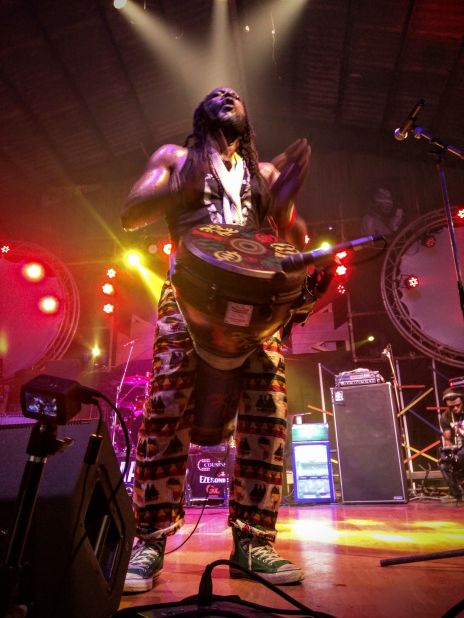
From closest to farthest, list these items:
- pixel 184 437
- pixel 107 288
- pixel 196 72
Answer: pixel 184 437
pixel 196 72
pixel 107 288

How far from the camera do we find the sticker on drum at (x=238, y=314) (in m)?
1.36

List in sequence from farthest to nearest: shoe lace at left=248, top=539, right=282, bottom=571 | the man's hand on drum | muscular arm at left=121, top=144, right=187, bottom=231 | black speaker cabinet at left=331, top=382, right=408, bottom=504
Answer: black speaker cabinet at left=331, top=382, right=408, bottom=504, muscular arm at left=121, top=144, right=187, bottom=231, the man's hand on drum, shoe lace at left=248, top=539, right=282, bottom=571

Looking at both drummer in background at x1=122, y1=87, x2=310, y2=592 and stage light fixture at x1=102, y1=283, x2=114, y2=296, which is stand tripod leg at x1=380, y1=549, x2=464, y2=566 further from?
stage light fixture at x1=102, y1=283, x2=114, y2=296

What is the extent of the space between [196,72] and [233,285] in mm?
8391

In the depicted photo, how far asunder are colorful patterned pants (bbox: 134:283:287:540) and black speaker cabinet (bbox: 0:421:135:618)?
0.53 meters

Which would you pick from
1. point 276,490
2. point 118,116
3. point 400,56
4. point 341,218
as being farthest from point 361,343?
point 276,490

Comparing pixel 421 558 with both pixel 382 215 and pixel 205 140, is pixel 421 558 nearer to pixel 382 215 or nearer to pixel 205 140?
pixel 205 140

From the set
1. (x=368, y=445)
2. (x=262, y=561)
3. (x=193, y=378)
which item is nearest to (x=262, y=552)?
(x=262, y=561)

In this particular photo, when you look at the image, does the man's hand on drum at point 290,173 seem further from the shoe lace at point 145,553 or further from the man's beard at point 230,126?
the shoe lace at point 145,553

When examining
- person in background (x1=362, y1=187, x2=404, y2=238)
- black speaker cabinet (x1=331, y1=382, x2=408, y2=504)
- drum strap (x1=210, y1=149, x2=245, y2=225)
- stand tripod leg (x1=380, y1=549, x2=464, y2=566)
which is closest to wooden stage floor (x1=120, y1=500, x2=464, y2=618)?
stand tripod leg (x1=380, y1=549, x2=464, y2=566)

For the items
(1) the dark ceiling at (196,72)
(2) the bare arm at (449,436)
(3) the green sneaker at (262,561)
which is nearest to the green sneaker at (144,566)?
(3) the green sneaker at (262,561)

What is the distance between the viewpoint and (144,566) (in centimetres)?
154

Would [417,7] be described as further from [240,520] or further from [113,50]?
[240,520]

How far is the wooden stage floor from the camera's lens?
1.21 metres
